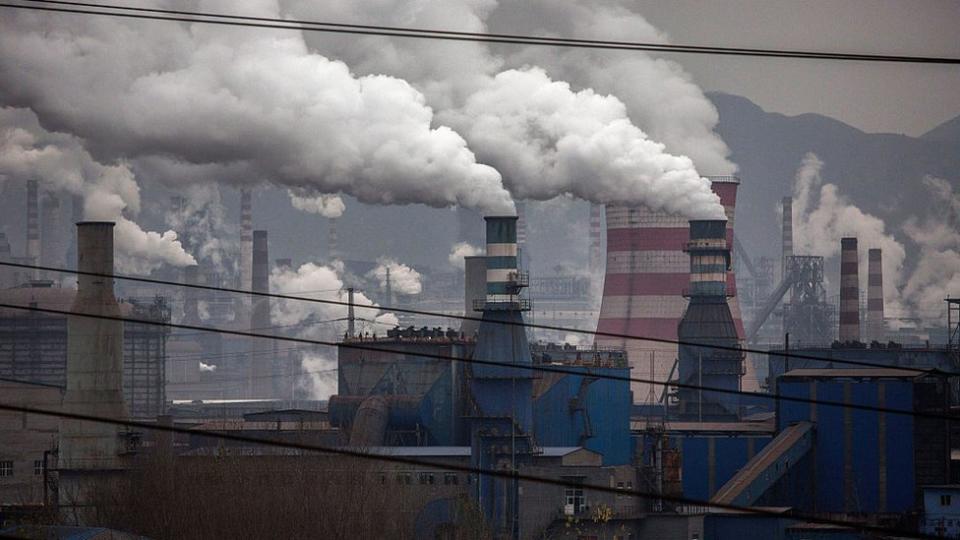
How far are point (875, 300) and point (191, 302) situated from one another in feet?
105

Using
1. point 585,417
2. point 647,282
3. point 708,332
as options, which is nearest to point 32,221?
point 647,282

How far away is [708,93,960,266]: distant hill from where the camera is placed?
11294 centimetres

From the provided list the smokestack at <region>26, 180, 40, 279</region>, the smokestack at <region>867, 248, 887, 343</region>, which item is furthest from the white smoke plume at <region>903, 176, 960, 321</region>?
the smokestack at <region>26, 180, 40, 279</region>

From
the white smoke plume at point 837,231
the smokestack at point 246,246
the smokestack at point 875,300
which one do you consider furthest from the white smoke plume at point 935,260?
the smokestack at point 246,246

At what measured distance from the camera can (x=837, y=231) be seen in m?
95.2

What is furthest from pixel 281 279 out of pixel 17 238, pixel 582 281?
pixel 582 281

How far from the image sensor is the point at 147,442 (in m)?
31.8

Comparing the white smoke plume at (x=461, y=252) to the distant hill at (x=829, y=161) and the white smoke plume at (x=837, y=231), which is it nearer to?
the distant hill at (x=829, y=161)

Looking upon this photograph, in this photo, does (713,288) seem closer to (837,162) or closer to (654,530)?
(654,530)

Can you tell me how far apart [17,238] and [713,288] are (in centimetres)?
5457

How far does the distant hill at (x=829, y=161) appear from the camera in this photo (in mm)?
112938

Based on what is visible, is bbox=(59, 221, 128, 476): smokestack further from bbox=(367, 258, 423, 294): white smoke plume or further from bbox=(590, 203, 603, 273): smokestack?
bbox=(590, 203, 603, 273): smokestack

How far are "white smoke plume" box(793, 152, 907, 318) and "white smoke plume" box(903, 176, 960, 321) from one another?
0.81 metres

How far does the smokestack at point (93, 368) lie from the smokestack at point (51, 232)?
181 feet
